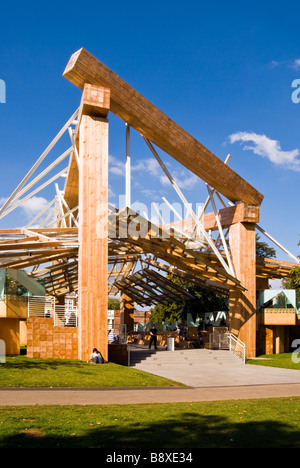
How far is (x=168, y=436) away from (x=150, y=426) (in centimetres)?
75

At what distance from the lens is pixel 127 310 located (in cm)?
4503

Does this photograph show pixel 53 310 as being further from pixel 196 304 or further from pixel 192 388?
pixel 196 304

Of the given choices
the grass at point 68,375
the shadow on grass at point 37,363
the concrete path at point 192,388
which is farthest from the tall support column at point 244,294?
the shadow on grass at point 37,363

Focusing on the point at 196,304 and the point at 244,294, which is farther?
the point at 196,304

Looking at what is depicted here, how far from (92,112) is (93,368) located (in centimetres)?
996

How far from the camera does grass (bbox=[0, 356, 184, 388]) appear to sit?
47.9 feet

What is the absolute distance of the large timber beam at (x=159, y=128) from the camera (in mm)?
20078

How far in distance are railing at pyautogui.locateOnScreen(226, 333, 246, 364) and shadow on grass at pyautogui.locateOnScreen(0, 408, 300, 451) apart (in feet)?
53.6

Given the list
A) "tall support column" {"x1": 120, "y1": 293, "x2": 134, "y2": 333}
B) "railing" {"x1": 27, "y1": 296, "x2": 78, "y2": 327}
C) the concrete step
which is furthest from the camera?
"tall support column" {"x1": 120, "y1": 293, "x2": 134, "y2": 333}

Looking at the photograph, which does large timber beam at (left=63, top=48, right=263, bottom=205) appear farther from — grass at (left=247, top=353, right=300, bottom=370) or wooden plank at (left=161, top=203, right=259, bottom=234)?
grass at (left=247, top=353, right=300, bottom=370)

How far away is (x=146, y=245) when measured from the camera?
2619cm

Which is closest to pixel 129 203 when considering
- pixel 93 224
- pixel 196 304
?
pixel 93 224

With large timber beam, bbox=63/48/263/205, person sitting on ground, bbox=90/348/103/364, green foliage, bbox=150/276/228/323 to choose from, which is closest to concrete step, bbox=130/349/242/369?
person sitting on ground, bbox=90/348/103/364
